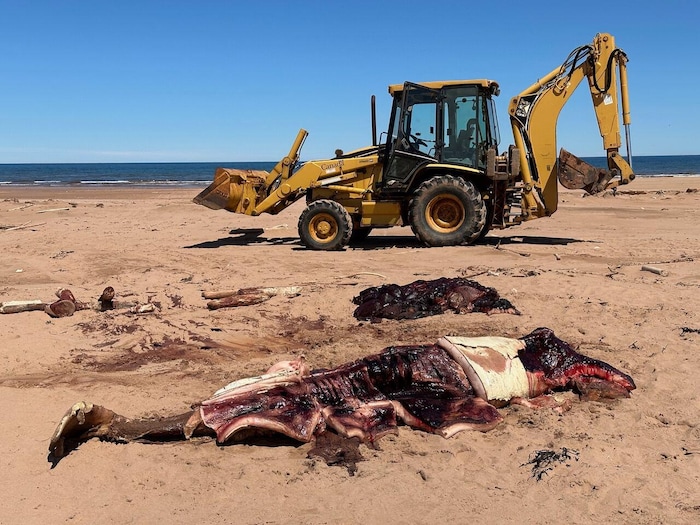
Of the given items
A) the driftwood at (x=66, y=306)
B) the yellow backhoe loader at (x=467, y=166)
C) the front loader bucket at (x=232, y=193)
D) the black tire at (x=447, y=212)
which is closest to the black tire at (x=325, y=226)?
the yellow backhoe loader at (x=467, y=166)

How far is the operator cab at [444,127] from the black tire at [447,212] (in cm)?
41

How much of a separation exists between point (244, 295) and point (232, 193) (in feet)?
17.0

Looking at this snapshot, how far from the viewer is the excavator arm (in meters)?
11.5

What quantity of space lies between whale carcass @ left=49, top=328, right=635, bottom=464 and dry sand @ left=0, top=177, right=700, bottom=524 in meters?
0.13

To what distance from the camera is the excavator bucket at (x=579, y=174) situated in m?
11.7

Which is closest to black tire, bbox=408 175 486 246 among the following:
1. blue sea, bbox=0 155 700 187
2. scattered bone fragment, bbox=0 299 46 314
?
scattered bone fragment, bbox=0 299 46 314

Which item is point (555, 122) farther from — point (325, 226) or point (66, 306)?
point (66, 306)

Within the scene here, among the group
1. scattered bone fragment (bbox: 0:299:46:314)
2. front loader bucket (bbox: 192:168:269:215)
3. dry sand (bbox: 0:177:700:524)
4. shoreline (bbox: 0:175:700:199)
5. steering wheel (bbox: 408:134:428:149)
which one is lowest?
dry sand (bbox: 0:177:700:524)

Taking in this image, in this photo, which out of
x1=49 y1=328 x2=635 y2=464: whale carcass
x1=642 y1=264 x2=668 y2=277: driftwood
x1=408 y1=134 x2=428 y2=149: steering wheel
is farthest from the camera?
x1=408 y1=134 x2=428 y2=149: steering wheel

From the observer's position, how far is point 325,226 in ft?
39.1

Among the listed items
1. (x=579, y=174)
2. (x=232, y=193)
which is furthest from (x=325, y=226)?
(x=579, y=174)

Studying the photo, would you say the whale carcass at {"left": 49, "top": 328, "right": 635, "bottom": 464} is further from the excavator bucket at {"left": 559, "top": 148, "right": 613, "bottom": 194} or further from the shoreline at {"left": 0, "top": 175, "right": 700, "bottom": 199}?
the shoreline at {"left": 0, "top": 175, "right": 700, "bottom": 199}

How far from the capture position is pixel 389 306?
7.07 meters

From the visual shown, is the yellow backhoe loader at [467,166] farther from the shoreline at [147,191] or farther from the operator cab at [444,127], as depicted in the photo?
the shoreline at [147,191]
